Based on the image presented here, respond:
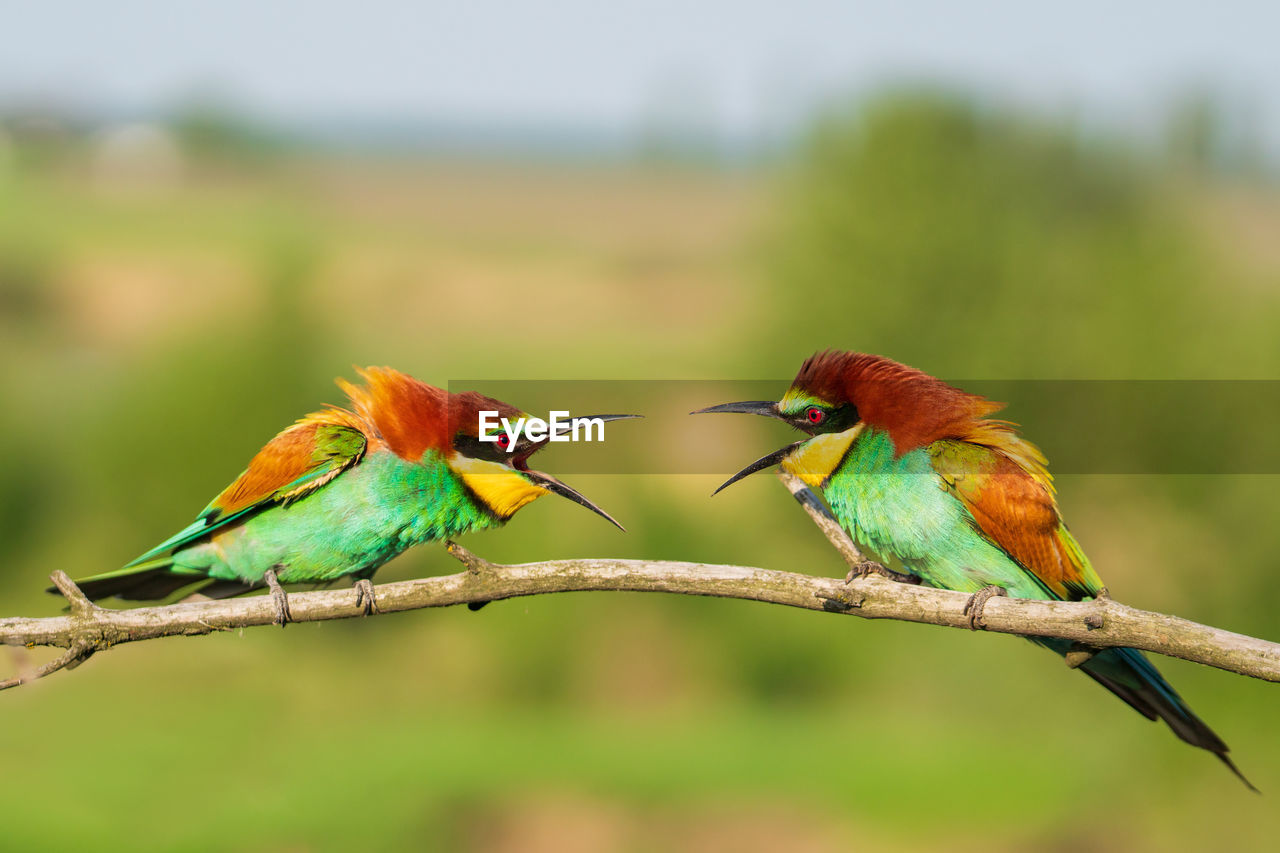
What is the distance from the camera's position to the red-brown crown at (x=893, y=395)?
296 centimetres

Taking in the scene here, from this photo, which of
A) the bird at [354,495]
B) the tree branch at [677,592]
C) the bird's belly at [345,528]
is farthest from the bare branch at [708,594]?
the bird's belly at [345,528]

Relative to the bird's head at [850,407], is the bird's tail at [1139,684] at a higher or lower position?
lower

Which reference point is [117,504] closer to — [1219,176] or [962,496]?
[962,496]

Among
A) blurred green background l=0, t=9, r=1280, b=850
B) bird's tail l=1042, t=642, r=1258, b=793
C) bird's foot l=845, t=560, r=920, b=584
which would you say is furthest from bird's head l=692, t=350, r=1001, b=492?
blurred green background l=0, t=9, r=1280, b=850

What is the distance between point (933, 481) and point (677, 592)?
42.6 inches

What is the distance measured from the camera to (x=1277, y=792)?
11.2 m

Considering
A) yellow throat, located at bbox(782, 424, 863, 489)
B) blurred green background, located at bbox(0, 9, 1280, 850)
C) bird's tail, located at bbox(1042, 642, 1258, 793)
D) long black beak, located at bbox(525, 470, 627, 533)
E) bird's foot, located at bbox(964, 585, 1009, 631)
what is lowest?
blurred green background, located at bbox(0, 9, 1280, 850)

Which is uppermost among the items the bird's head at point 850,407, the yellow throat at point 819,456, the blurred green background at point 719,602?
the bird's head at point 850,407

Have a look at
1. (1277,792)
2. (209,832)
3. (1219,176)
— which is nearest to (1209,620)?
Answer: (1277,792)

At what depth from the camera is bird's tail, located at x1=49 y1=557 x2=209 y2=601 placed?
3.28 metres

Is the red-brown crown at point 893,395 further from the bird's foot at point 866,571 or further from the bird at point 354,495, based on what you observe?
the bird at point 354,495

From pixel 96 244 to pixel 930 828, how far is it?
39382 millimetres

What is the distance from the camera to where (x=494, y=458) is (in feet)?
9.87

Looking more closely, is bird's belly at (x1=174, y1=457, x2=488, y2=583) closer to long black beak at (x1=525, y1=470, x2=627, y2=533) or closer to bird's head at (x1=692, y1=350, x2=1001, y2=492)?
long black beak at (x1=525, y1=470, x2=627, y2=533)
